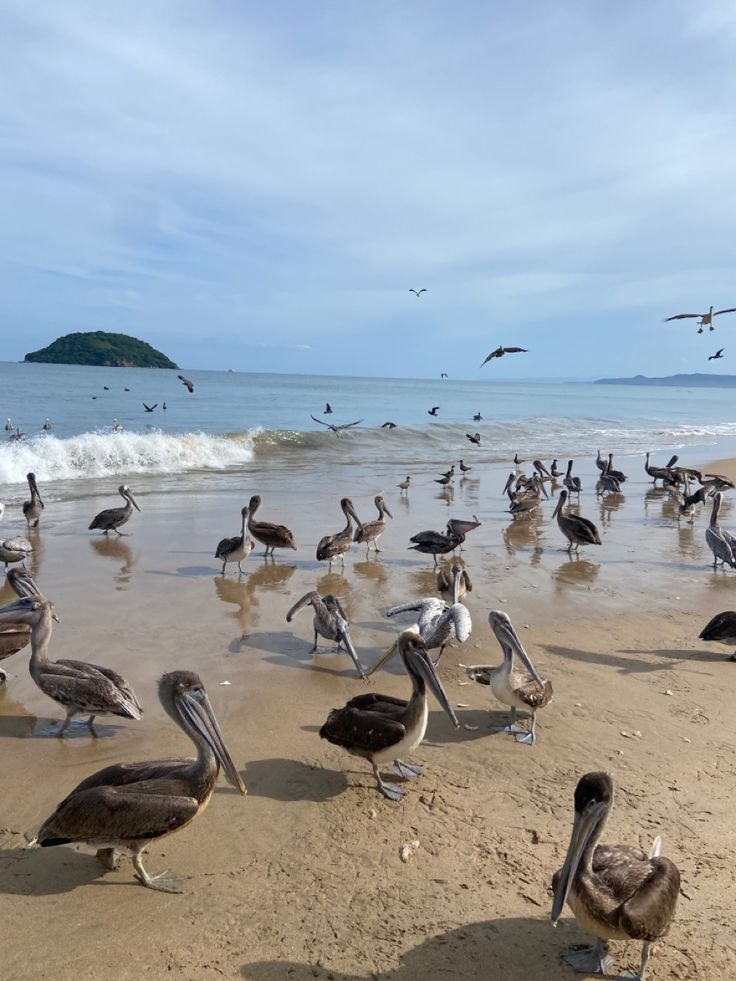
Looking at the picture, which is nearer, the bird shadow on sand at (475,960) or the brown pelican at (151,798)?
the bird shadow on sand at (475,960)

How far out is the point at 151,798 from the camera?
3.95 metres

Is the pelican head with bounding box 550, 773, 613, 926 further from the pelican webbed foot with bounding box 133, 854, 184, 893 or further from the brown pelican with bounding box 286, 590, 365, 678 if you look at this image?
the brown pelican with bounding box 286, 590, 365, 678

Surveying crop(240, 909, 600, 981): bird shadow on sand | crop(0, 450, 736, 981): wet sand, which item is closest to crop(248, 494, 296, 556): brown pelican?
crop(0, 450, 736, 981): wet sand

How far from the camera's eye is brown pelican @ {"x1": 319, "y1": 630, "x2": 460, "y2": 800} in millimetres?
4945

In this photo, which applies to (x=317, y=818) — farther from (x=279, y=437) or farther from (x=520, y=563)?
(x=279, y=437)

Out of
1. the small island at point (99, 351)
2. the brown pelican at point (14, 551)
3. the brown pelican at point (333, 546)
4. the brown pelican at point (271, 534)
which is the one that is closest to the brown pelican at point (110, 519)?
the brown pelican at point (14, 551)

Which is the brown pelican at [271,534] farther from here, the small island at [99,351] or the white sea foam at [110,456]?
the small island at [99,351]

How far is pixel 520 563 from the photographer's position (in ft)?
38.3

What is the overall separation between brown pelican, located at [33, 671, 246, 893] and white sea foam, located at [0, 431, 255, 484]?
1835cm

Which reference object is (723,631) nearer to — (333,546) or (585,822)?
(585,822)

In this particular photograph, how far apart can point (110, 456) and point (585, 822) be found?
23447 millimetres

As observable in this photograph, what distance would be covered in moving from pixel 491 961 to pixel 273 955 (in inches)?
42.4

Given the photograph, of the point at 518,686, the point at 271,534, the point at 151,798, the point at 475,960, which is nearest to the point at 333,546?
the point at 271,534

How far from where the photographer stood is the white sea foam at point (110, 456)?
21.7 m
